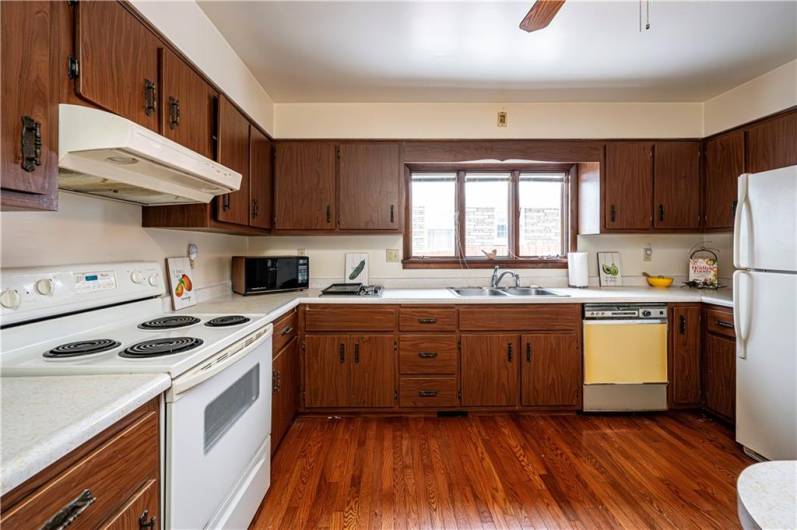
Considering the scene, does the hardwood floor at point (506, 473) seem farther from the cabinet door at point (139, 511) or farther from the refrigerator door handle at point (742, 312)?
the cabinet door at point (139, 511)

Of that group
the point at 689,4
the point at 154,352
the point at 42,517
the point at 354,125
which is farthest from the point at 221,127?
the point at 689,4

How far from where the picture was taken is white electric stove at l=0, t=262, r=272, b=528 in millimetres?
1015

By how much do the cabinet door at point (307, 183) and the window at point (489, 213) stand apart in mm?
750

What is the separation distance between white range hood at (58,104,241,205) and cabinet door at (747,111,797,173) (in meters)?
3.43

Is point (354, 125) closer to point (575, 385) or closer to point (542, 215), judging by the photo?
point (542, 215)

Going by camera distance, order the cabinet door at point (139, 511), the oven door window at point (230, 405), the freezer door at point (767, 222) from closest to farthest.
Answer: the cabinet door at point (139, 511), the oven door window at point (230, 405), the freezer door at point (767, 222)

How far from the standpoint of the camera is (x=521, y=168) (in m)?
3.15

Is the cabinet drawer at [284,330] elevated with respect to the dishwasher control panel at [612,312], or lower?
lower

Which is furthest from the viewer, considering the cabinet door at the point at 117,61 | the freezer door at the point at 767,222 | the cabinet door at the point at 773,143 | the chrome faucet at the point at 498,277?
the chrome faucet at the point at 498,277

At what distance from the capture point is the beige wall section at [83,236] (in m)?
1.18

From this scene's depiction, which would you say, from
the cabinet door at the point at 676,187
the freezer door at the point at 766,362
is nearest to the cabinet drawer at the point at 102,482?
the freezer door at the point at 766,362

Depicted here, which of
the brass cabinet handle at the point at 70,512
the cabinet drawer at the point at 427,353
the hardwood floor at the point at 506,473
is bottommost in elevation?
the hardwood floor at the point at 506,473

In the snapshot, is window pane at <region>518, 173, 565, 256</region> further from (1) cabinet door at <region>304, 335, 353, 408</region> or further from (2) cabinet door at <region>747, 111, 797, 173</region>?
(1) cabinet door at <region>304, 335, 353, 408</region>

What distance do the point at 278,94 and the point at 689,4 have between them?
8.68ft
